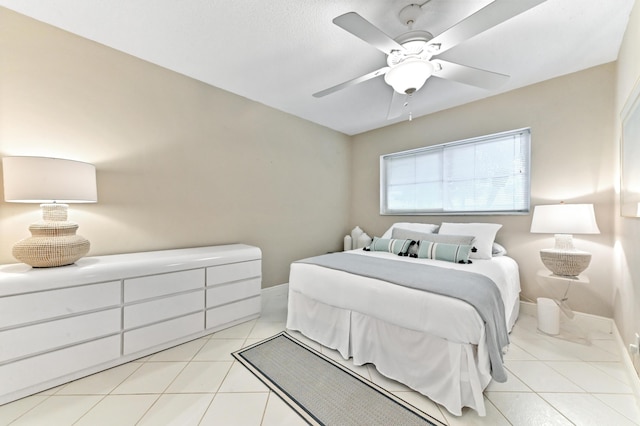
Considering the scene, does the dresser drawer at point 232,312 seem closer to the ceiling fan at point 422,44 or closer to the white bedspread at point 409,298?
the white bedspread at point 409,298

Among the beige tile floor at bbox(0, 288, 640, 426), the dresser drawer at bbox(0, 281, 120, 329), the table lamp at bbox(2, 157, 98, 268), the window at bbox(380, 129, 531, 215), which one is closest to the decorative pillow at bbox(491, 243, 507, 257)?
the window at bbox(380, 129, 531, 215)

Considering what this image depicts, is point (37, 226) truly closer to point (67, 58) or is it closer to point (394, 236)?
point (67, 58)

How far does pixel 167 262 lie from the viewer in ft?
6.68

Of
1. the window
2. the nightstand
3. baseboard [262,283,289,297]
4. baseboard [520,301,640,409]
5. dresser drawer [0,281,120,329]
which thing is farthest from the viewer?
baseboard [262,283,289,297]

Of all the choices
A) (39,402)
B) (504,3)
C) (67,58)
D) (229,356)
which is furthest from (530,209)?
(67,58)

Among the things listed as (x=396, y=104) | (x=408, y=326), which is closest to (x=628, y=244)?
(x=408, y=326)

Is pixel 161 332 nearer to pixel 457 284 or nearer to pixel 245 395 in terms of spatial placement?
pixel 245 395

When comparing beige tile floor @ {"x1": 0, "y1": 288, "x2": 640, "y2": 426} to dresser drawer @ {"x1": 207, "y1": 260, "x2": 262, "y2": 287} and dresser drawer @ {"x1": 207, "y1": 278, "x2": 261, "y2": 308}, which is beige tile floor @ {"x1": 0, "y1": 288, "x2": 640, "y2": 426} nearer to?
dresser drawer @ {"x1": 207, "y1": 278, "x2": 261, "y2": 308}

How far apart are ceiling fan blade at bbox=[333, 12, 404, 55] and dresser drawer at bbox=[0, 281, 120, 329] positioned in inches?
91.0

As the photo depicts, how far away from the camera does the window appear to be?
2.84m

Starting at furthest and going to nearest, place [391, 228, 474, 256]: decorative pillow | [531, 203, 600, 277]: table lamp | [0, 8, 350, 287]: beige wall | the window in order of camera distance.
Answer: the window < [391, 228, 474, 256]: decorative pillow < [531, 203, 600, 277]: table lamp < [0, 8, 350, 287]: beige wall

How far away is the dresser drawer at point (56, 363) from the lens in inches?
57.4

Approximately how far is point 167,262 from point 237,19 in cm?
197

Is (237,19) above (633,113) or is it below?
above
